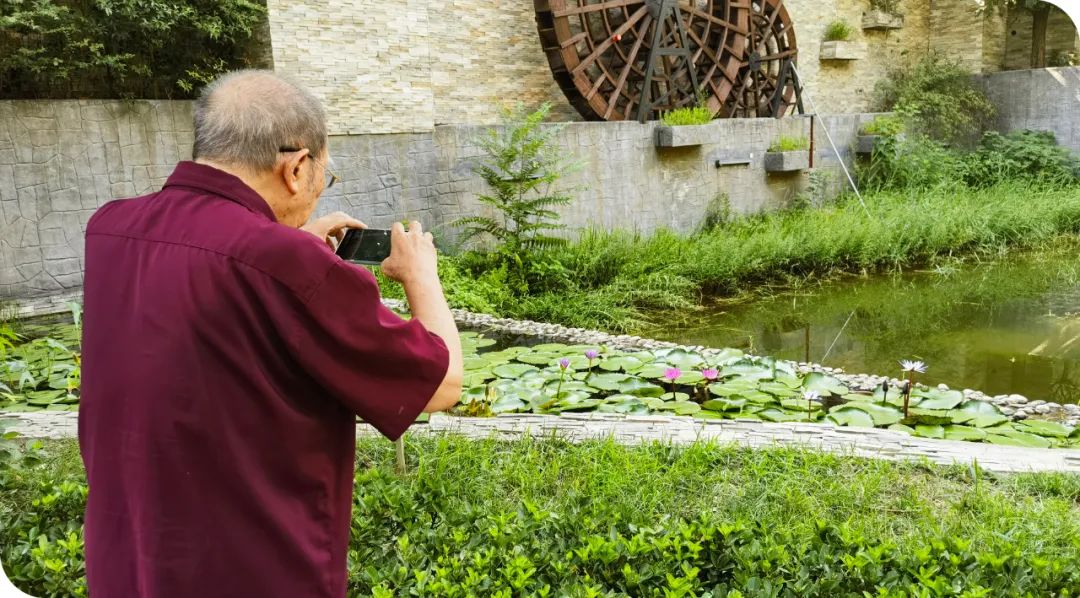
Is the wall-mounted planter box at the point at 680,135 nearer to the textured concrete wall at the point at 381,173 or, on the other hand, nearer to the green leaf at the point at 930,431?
the textured concrete wall at the point at 381,173

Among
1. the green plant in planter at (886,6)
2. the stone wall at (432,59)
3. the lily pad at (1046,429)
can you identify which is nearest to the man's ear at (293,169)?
the lily pad at (1046,429)

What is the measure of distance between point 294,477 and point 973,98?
1473 centimetres

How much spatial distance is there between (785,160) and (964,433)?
7106 mm

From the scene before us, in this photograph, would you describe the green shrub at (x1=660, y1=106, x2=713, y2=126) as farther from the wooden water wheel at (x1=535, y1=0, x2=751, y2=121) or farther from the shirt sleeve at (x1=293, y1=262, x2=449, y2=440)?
the shirt sleeve at (x1=293, y1=262, x2=449, y2=440)

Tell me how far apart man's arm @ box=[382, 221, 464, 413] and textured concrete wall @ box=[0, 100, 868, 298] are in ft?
19.0

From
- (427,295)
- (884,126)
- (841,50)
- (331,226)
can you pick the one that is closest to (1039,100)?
(841,50)

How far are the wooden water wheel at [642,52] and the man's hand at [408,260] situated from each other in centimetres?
828

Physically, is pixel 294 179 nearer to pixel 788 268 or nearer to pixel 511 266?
pixel 511 266

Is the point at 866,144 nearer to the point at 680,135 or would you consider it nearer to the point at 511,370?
the point at 680,135

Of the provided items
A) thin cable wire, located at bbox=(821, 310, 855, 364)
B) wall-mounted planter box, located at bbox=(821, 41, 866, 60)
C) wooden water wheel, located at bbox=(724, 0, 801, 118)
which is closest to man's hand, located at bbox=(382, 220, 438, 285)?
thin cable wire, located at bbox=(821, 310, 855, 364)

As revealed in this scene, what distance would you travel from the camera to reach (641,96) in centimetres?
988

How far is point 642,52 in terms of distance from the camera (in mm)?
10414

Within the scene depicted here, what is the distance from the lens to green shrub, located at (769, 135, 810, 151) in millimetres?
10547

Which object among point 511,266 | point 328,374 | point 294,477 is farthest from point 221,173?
point 511,266
